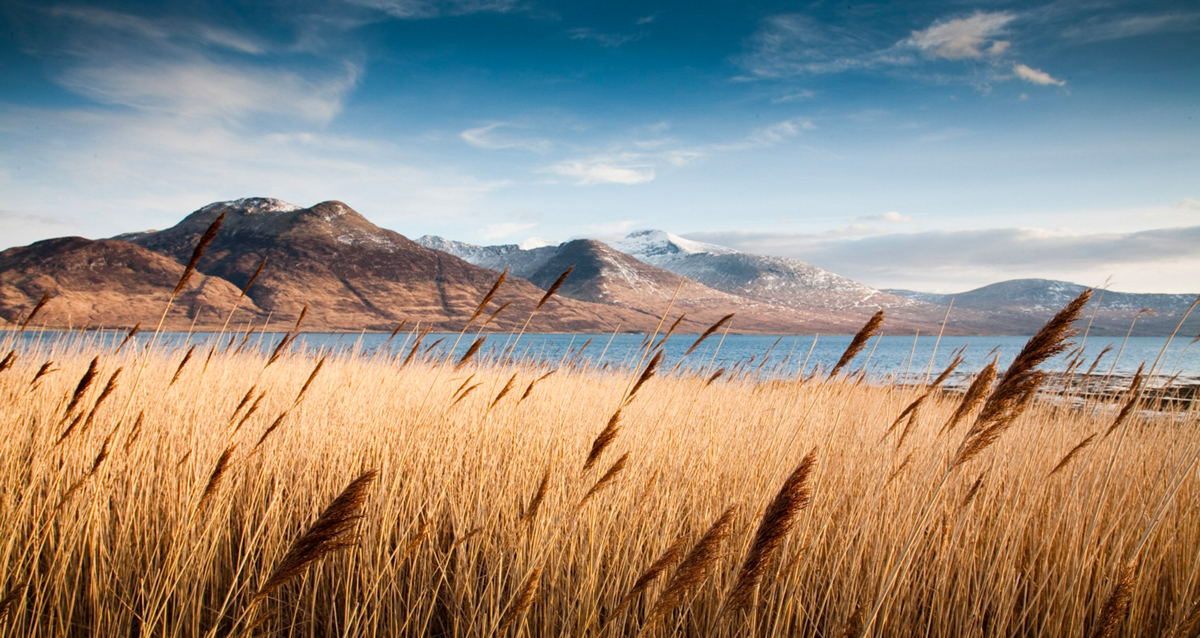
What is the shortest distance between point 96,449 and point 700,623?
346cm

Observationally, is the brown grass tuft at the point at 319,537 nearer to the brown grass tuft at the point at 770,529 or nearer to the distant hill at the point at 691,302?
the brown grass tuft at the point at 770,529

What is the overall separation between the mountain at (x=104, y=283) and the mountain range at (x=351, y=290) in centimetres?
30

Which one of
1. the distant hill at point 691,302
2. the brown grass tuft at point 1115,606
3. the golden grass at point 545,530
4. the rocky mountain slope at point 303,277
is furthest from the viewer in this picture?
the distant hill at point 691,302

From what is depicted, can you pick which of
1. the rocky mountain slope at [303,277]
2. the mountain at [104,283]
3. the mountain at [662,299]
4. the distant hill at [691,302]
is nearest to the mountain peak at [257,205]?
the rocky mountain slope at [303,277]

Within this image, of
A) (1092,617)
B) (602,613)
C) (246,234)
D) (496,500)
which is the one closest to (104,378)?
(496,500)

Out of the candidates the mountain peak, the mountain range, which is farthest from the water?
the mountain peak

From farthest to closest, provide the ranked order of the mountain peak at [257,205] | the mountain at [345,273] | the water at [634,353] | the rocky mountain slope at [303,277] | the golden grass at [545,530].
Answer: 1. the mountain peak at [257,205]
2. the mountain at [345,273]
3. the rocky mountain slope at [303,277]
4. the water at [634,353]
5. the golden grass at [545,530]

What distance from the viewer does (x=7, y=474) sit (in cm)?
263

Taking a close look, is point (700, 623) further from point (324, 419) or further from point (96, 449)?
point (96, 449)

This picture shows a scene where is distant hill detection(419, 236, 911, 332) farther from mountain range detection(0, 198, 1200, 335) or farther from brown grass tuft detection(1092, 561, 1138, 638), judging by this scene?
brown grass tuft detection(1092, 561, 1138, 638)

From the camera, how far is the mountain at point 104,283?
82.1 metres

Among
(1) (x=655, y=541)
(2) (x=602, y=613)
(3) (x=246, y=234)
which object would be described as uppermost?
(3) (x=246, y=234)

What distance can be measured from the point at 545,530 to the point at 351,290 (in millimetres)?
133930

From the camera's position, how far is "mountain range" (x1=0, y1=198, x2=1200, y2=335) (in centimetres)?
9231
